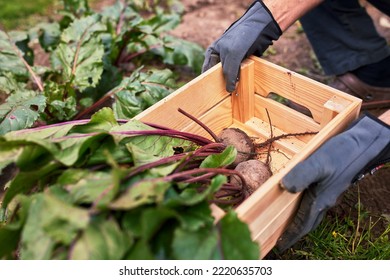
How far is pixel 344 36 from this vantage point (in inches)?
121

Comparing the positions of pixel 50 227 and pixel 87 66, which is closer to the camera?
pixel 50 227

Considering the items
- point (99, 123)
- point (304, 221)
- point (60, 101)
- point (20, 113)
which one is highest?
point (99, 123)

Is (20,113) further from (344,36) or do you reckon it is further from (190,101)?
(344,36)

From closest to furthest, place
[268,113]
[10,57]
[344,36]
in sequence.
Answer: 1. [268,113]
2. [10,57]
3. [344,36]

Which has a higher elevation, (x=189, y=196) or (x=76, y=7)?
(x=76, y=7)

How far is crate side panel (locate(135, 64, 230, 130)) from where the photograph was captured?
6.52 feet

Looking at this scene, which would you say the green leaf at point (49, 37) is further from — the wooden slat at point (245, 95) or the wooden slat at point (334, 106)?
the wooden slat at point (334, 106)

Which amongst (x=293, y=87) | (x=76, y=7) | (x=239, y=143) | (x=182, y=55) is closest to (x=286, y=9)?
(x=293, y=87)

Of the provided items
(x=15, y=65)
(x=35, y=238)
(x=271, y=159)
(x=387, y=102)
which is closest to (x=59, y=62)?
(x=15, y=65)

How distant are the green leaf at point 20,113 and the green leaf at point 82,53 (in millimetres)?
390

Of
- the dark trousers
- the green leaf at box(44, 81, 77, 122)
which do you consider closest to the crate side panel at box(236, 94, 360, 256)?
the dark trousers

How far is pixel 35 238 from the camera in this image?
127 centimetres

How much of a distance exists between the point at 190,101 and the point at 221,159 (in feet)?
1.41

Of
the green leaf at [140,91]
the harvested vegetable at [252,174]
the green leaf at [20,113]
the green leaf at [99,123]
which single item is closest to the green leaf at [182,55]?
the green leaf at [140,91]
